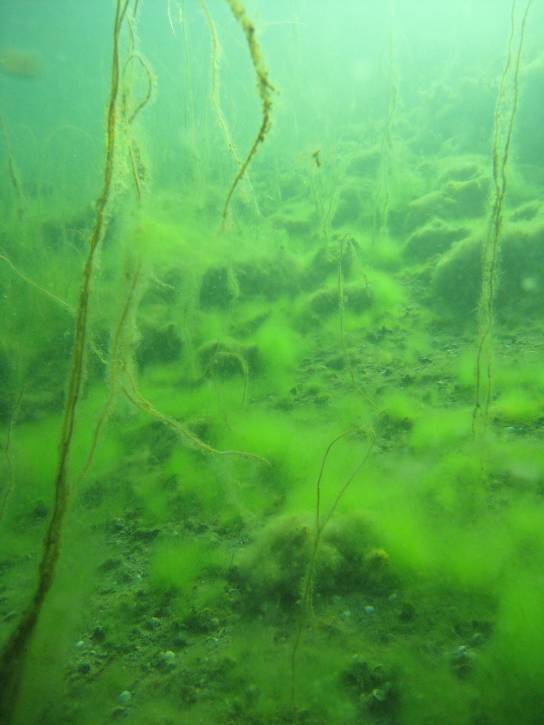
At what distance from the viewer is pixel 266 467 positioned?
3.39 metres

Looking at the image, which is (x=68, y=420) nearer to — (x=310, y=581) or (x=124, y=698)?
(x=310, y=581)

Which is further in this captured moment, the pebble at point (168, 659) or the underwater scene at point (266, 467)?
the pebble at point (168, 659)

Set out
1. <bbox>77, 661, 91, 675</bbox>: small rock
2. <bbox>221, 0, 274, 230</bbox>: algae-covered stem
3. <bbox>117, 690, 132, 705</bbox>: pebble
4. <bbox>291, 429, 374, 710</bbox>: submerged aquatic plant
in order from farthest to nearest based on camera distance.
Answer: <bbox>77, 661, 91, 675</bbox>: small rock, <bbox>117, 690, 132, 705</bbox>: pebble, <bbox>291, 429, 374, 710</bbox>: submerged aquatic plant, <bbox>221, 0, 274, 230</bbox>: algae-covered stem

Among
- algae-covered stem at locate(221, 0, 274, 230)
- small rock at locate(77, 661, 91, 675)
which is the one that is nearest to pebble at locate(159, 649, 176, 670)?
small rock at locate(77, 661, 91, 675)

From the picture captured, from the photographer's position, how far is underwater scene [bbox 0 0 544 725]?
5.65 ft

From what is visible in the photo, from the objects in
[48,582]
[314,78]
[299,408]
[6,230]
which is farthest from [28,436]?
[314,78]

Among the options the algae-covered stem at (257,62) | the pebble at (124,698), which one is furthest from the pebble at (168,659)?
the algae-covered stem at (257,62)

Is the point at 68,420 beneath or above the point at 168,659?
above

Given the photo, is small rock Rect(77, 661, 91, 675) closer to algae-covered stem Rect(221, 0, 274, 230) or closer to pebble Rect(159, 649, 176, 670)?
pebble Rect(159, 649, 176, 670)

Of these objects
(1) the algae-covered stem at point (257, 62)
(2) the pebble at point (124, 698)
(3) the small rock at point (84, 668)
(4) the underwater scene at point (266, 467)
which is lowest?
(3) the small rock at point (84, 668)

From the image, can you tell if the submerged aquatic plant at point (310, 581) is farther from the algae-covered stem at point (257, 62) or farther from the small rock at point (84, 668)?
the algae-covered stem at point (257, 62)

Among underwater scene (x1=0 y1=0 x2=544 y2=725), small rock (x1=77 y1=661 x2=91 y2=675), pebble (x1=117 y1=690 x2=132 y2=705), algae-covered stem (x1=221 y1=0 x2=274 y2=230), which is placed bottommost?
small rock (x1=77 y1=661 x2=91 y2=675)

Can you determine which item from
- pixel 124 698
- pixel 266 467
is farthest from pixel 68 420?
pixel 266 467

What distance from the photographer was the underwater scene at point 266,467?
1723 millimetres
